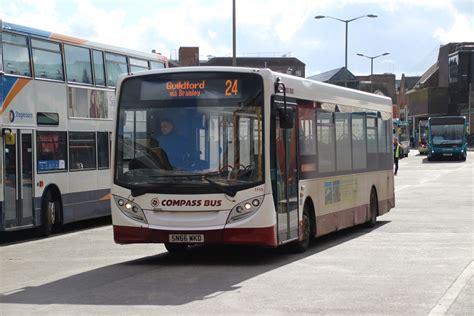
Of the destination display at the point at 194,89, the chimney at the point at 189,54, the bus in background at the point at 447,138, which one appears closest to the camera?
the destination display at the point at 194,89

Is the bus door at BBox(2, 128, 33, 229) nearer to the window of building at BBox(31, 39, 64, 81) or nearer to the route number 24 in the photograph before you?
the window of building at BBox(31, 39, 64, 81)

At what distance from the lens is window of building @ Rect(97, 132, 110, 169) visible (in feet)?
67.5

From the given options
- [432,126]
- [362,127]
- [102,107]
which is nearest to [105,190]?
[102,107]

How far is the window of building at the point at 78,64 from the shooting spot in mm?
19297

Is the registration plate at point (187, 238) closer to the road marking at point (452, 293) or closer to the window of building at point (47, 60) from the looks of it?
the road marking at point (452, 293)

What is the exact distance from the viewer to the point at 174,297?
9812 mm

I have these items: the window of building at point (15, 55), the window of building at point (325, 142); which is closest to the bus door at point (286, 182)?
the window of building at point (325, 142)

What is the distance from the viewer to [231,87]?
12742 mm

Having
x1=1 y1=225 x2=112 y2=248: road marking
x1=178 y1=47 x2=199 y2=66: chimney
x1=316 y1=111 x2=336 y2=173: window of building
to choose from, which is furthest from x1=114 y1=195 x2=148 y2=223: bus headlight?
x1=178 y1=47 x2=199 y2=66: chimney

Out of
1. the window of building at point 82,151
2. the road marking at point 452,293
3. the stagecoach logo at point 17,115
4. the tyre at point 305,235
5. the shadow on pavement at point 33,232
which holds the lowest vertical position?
the shadow on pavement at point 33,232

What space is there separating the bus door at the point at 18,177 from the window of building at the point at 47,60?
1357mm

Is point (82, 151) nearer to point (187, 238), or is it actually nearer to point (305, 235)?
point (305, 235)

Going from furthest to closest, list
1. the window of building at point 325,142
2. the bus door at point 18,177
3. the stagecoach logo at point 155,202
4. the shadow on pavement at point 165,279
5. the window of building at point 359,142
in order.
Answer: the window of building at point 359,142
the bus door at point 18,177
the window of building at point 325,142
the stagecoach logo at point 155,202
the shadow on pavement at point 165,279

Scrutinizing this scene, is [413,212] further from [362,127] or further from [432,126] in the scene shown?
[432,126]
